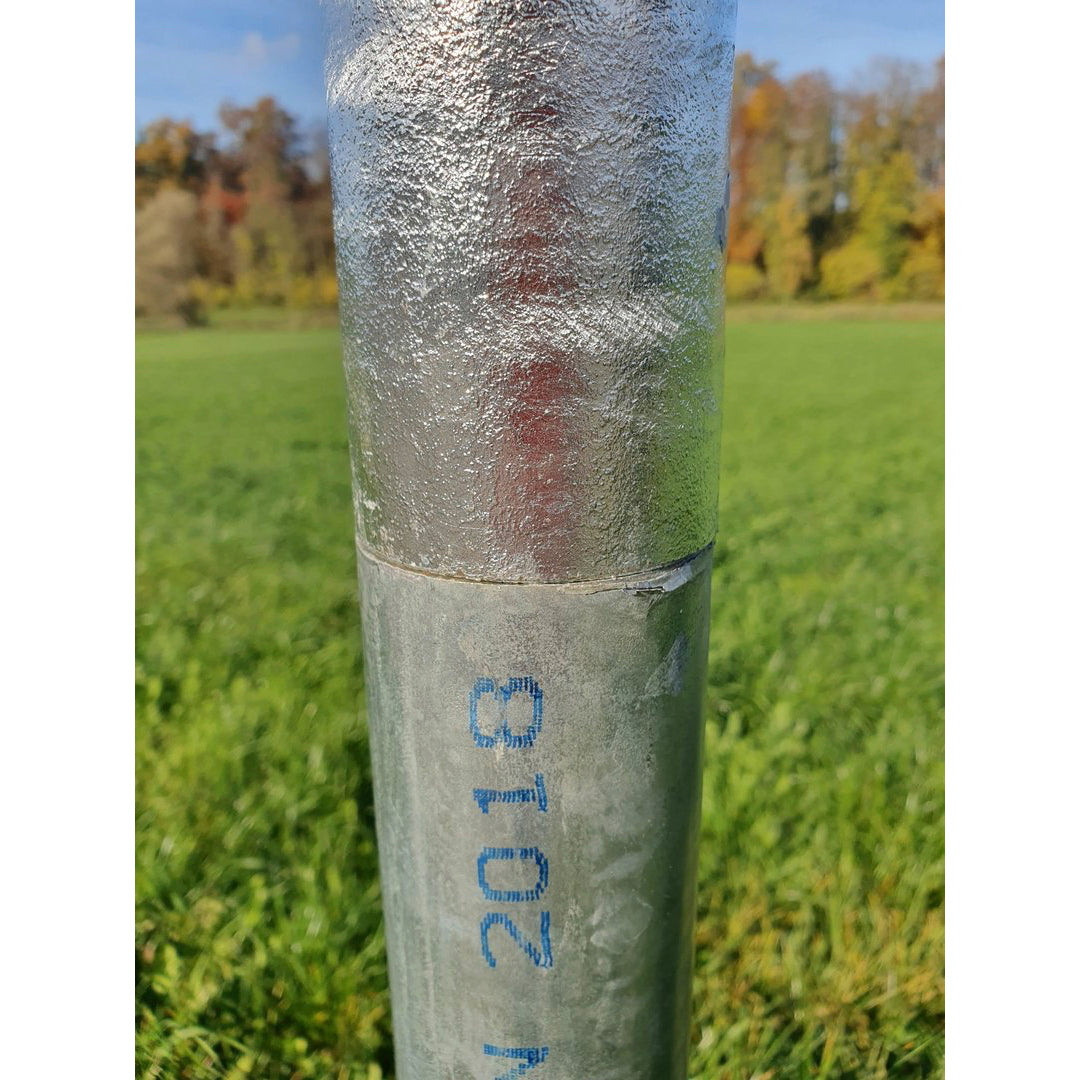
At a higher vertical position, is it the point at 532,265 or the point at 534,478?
the point at 532,265

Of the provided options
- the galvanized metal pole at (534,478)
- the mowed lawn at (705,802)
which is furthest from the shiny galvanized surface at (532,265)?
the mowed lawn at (705,802)

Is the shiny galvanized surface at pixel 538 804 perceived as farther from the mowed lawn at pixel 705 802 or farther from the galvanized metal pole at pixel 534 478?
the mowed lawn at pixel 705 802

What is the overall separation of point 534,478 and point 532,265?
281 mm

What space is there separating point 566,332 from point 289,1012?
2115 millimetres

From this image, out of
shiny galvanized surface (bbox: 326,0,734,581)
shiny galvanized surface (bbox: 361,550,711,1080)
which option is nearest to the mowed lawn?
shiny galvanized surface (bbox: 326,0,734,581)

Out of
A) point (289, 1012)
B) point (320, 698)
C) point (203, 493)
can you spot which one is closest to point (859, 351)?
point (203, 493)

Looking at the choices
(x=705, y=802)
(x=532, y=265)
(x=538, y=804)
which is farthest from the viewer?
(x=705, y=802)

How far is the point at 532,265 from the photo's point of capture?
50.9 inches

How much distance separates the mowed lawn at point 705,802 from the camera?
2613 mm

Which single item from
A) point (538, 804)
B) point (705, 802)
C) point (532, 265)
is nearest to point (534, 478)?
point (532, 265)

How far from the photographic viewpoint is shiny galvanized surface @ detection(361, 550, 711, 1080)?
144 centimetres

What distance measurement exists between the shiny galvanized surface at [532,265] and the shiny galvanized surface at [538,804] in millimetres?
91

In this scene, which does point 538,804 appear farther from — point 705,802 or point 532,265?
point 705,802

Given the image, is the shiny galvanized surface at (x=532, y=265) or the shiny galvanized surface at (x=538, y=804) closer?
the shiny galvanized surface at (x=532, y=265)
